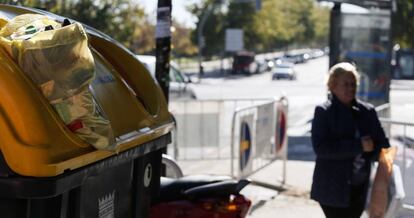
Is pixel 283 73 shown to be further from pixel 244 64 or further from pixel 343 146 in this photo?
pixel 343 146

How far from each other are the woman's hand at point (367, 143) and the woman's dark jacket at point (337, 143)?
1.0 inches

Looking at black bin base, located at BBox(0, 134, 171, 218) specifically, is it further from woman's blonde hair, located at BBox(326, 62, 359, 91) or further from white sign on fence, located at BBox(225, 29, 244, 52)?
white sign on fence, located at BBox(225, 29, 244, 52)

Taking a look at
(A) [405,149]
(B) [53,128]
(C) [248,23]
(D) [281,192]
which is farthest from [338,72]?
(C) [248,23]

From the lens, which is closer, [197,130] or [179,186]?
[179,186]

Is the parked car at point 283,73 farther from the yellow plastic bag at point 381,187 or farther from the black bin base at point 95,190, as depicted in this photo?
the black bin base at point 95,190

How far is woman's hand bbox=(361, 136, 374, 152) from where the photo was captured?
174 inches

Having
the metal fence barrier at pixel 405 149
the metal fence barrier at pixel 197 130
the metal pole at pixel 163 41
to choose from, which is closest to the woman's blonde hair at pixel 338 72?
the metal fence barrier at pixel 405 149

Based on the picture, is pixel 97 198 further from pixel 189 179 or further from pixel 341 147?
pixel 341 147

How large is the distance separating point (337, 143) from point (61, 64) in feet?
8.21

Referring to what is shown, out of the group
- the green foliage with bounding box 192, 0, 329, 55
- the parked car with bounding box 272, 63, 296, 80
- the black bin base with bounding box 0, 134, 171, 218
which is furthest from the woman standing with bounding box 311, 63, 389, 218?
the green foliage with bounding box 192, 0, 329, 55

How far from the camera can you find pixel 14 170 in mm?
2215

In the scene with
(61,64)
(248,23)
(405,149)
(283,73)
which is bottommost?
(283,73)

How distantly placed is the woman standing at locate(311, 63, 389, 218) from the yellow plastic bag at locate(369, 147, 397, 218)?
7cm

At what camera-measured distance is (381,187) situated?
4.48 m
